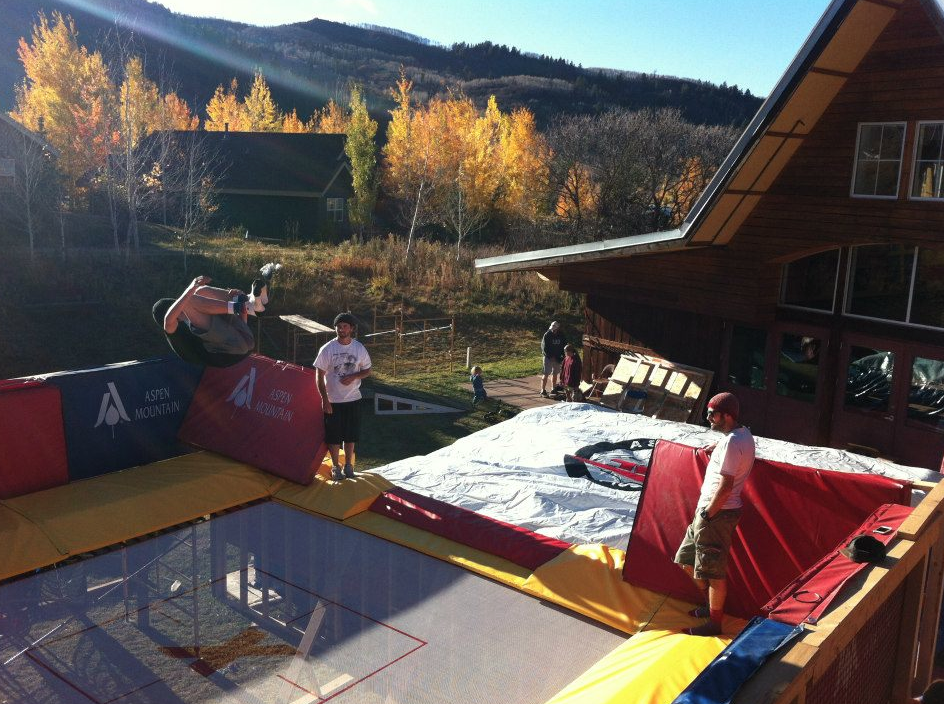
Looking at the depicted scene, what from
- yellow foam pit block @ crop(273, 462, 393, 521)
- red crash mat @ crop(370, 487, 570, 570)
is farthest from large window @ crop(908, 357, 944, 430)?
yellow foam pit block @ crop(273, 462, 393, 521)

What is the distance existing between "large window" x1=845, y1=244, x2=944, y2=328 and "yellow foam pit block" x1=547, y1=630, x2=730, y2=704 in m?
7.58

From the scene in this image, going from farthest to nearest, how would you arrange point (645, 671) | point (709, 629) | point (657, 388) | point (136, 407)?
point (657, 388), point (136, 407), point (709, 629), point (645, 671)

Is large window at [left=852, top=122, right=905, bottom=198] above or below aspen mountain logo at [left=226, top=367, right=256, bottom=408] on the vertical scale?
above

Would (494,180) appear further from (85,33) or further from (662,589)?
(85,33)

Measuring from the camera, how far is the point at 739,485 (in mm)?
5379

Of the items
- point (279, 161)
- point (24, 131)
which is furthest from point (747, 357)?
point (279, 161)

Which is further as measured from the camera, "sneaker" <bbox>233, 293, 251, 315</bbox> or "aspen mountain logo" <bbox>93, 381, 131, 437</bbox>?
"aspen mountain logo" <bbox>93, 381, 131, 437</bbox>

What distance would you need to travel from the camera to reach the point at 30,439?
299 inches

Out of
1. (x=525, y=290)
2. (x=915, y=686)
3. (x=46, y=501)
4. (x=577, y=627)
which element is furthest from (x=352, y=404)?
(x=525, y=290)

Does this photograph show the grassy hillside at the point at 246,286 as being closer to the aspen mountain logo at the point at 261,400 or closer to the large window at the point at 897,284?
the aspen mountain logo at the point at 261,400

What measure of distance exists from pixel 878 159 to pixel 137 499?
10234 mm

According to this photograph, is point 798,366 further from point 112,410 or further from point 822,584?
point 112,410

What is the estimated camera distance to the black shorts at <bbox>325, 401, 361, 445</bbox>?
841 centimetres

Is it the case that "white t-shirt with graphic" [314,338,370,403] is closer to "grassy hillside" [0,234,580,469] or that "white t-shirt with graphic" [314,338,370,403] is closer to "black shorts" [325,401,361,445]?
"black shorts" [325,401,361,445]
